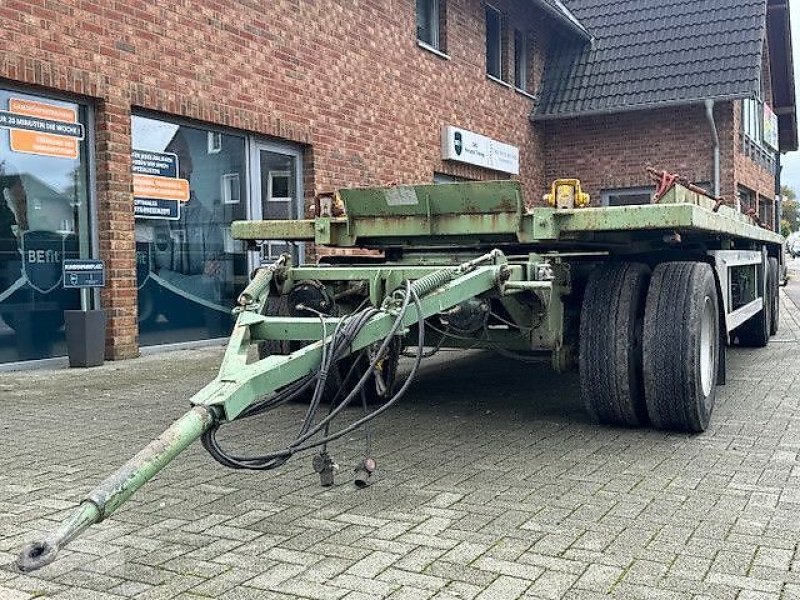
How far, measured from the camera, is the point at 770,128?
25.7 m

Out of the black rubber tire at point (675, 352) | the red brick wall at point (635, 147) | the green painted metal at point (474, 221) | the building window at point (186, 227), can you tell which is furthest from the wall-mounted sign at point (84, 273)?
the red brick wall at point (635, 147)

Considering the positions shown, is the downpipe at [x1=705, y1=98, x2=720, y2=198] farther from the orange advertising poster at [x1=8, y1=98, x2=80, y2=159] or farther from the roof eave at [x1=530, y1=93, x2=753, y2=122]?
the orange advertising poster at [x1=8, y1=98, x2=80, y2=159]

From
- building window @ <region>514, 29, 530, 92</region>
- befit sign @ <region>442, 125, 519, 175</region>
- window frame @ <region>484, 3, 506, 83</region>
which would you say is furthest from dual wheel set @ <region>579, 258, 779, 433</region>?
building window @ <region>514, 29, 530, 92</region>

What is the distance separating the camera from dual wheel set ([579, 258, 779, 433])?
5.33 metres

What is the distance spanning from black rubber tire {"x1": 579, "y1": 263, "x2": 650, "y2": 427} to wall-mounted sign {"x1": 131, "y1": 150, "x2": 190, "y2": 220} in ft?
18.2

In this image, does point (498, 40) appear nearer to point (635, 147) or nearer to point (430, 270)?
point (635, 147)

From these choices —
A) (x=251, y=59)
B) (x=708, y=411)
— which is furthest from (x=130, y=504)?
(x=251, y=59)

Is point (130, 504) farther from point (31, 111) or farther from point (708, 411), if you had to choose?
point (31, 111)

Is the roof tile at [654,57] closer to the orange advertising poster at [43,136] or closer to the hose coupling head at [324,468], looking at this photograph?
the orange advertising poster at [43,136]

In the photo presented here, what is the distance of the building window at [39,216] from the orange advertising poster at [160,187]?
643mm

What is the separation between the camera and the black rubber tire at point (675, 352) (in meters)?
5.30

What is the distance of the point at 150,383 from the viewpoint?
7.77 m

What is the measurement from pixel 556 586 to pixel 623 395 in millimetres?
2554

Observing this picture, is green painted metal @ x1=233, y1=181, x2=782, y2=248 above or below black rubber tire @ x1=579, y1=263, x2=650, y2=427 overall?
above
